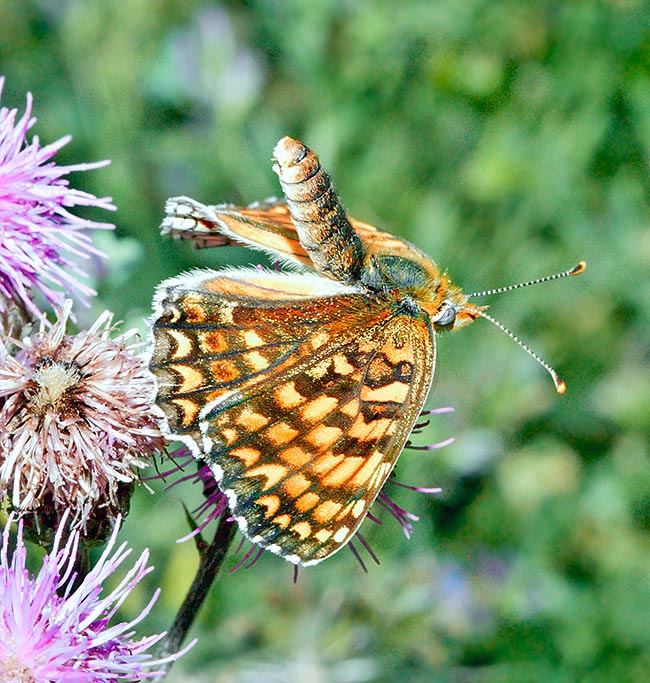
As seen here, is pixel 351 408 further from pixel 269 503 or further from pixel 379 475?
pixel 269 503

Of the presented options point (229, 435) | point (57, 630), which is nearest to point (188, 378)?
point (229, 435)

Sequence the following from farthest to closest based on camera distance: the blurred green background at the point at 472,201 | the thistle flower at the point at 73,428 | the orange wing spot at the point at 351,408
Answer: the blurred green background at the point at 472,201 < the thistle flower at the point at 73,428 < the orange wing spot at the point at 351,408

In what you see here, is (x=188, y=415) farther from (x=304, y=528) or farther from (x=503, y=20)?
(x=503, y=20)

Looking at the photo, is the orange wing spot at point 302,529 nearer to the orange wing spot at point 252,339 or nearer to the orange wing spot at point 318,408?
the orange wing spot at point 318,408

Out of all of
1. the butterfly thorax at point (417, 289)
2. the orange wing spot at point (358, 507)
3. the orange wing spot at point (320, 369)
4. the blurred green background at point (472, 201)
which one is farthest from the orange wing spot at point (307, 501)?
the blurred green background at point (472, 201)

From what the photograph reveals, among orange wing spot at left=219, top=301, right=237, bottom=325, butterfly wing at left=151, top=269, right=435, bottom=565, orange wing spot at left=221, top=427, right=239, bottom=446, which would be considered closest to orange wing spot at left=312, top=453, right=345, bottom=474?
butterfly wing at left=151, top=269, right=435, bottom=565

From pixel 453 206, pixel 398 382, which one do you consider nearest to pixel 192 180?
pixel 453 206
